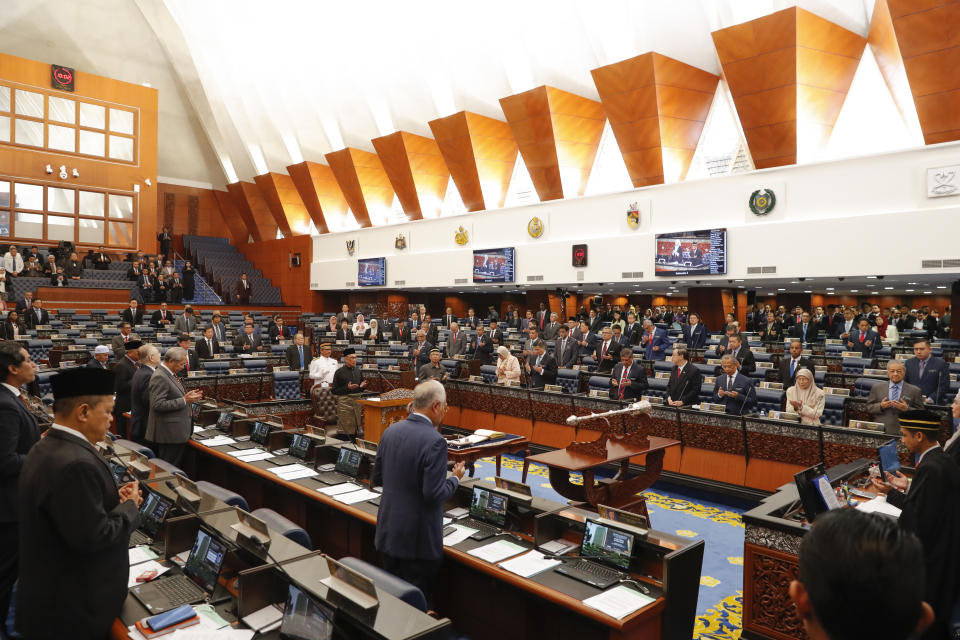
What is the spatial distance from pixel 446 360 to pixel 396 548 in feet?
28.1

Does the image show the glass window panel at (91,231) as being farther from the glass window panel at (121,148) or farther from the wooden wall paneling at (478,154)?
the wooden wall paneling at (478,154)

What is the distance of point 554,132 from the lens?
14750mm

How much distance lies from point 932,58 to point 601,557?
36.3ft

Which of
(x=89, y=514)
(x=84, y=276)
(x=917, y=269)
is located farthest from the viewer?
(x=84, y=276)

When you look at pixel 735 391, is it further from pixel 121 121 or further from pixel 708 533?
pixel 121 121

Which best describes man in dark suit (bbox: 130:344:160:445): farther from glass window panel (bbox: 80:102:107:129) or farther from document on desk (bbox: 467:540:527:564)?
glass window panel (bbox: 80:102:107:129)

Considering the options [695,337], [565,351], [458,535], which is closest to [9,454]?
[458,535]

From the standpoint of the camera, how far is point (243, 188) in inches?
1038

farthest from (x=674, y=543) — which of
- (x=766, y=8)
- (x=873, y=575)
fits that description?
(x=766, y=8)

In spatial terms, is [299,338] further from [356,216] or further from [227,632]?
[356,216]

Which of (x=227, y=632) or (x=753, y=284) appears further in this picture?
(x=753, y=284)

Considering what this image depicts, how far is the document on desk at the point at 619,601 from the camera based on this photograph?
2396 millimetres

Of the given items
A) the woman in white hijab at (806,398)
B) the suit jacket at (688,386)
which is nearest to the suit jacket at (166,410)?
the suit jacket at (688,386)

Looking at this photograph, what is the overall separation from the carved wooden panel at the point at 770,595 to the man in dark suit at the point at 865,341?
8320 mm
